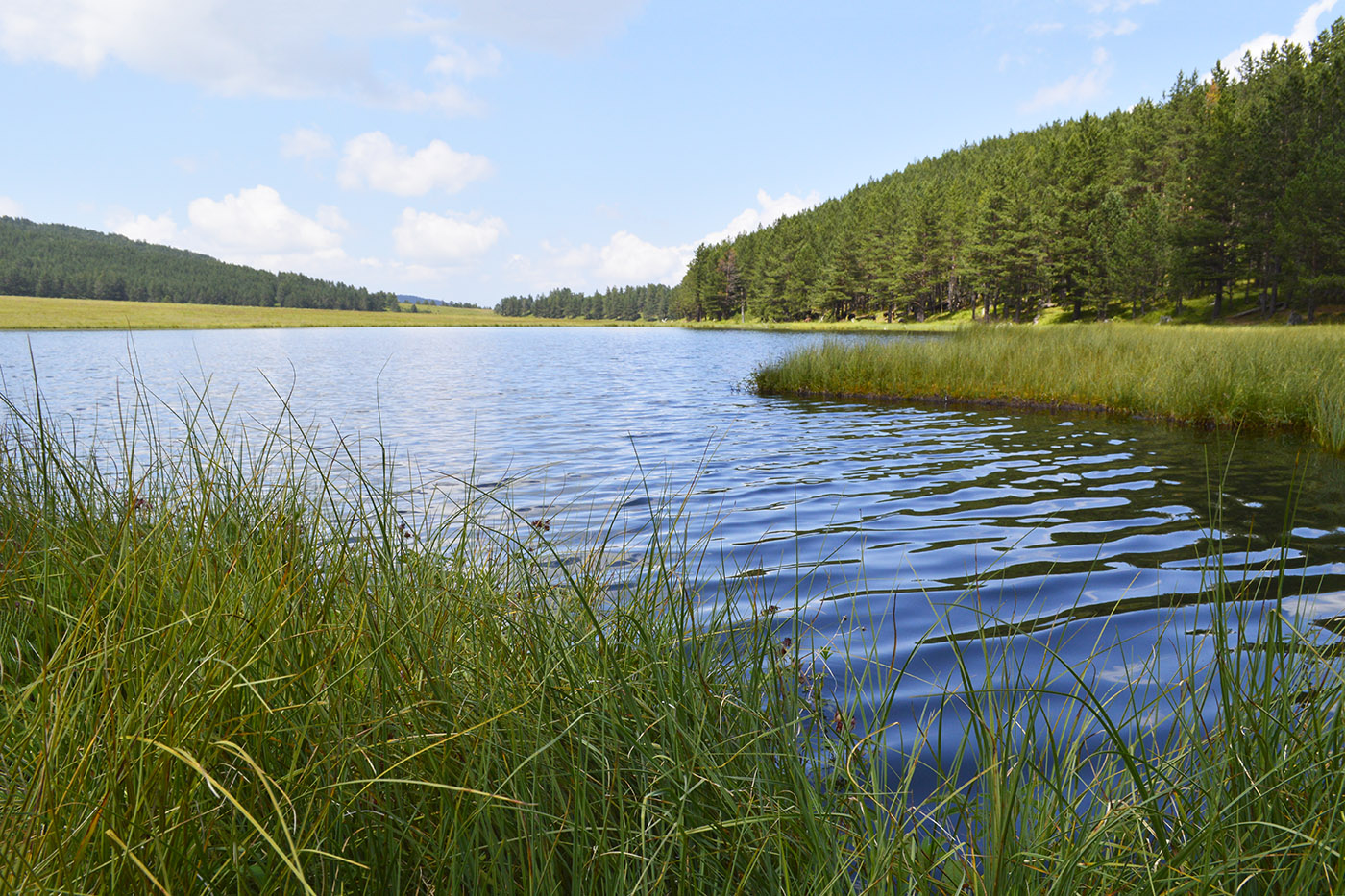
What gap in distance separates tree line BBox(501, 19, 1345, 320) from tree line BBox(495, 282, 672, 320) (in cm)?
7185

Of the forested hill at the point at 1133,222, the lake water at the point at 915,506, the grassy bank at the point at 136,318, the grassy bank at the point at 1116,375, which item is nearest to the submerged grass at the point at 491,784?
the lake water at the point at 915,506

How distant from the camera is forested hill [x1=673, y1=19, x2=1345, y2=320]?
35.3 metres

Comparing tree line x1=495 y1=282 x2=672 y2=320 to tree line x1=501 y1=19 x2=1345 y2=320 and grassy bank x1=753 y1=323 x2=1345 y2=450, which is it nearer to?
tree line x1=501 y1=19 x2=1345 y2=320

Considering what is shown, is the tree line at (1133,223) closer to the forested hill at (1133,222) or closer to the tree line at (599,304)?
the forested hill at (1133,222)

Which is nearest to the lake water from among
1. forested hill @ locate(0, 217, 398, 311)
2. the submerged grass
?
the submerged grass

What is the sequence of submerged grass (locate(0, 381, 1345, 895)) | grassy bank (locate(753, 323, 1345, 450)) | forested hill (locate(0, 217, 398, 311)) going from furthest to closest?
forested hill (locate(0, 217, 398, 311)), grassy bank (locate(753, 323, 1345, 450)), submerged grass (locate(0, 381, 1345, 895))

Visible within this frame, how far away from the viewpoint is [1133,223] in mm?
40938

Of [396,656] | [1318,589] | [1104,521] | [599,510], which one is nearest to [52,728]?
[396,656]

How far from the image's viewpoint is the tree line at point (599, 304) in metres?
160

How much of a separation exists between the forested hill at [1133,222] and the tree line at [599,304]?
72.2m

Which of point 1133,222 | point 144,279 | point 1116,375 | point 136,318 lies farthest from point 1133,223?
point 144,279

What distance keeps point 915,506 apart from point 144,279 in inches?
5516

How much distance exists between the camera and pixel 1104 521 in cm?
639

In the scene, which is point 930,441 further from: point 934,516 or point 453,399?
point 453,399
